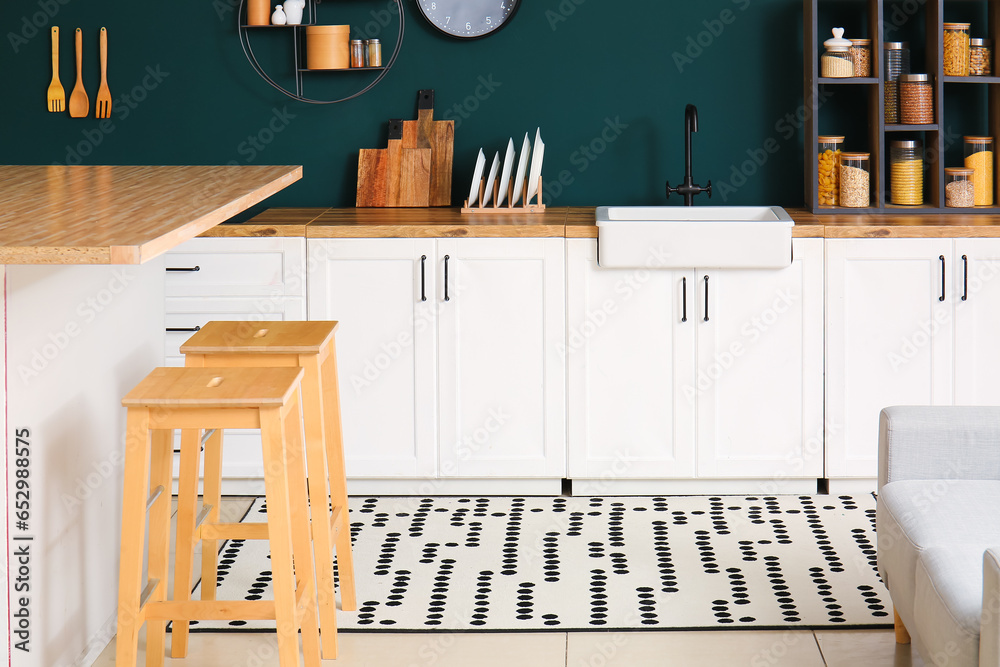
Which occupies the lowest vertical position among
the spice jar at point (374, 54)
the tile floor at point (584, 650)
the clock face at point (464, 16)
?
the tile floor at point (584, 650)

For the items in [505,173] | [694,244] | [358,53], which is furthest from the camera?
[358,53]

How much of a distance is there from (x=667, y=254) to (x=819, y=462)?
88 cm

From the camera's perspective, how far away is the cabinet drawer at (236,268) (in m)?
3.65

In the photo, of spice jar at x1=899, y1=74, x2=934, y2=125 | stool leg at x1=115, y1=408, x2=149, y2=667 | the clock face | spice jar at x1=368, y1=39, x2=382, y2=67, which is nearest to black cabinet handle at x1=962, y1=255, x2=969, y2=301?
spice jar at x1=899, y1=74, x2=934, y2=125

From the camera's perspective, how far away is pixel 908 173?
389 centimetres

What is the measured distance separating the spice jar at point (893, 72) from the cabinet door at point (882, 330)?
64cm

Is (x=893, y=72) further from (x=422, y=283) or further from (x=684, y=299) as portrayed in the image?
(x=422, y=283)

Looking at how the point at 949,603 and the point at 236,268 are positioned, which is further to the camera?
the point at 236,268

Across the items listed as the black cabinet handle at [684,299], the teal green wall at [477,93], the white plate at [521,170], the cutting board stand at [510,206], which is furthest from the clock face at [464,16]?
the black cabinet handle at [684,299]

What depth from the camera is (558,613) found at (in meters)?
2.85

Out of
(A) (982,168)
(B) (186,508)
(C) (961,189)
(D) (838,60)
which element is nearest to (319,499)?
(B) (186,508)

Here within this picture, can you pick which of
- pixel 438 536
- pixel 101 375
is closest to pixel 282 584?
pixel 101 375

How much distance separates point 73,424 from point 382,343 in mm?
1382

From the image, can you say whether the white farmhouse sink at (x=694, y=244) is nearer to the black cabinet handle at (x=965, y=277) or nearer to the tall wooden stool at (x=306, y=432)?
the black cabinet handle at (x=965, y=277)
